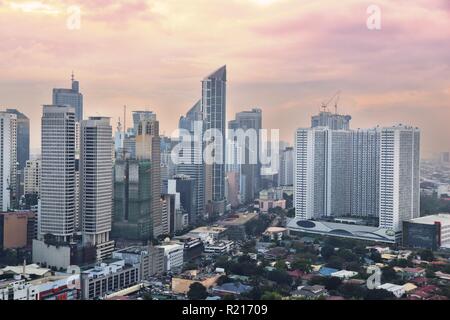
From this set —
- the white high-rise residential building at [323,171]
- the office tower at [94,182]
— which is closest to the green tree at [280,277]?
the office tower at [94,182]

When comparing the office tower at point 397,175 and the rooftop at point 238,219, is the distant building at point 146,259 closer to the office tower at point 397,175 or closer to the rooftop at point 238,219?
the rooftop at point 238,219

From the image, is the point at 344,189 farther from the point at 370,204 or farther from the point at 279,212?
the point at 279,212

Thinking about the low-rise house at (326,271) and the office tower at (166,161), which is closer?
the low-rise house at (326,271)

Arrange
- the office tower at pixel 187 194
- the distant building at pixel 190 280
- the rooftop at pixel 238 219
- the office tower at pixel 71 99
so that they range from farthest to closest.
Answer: the office tower at pixel 187 194 < the rooftop at pixel 238 219 < the office tower at pixel 71 99 < the distant building at pixel 190 280

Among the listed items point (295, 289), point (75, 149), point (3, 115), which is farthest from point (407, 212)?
point (3, 115)

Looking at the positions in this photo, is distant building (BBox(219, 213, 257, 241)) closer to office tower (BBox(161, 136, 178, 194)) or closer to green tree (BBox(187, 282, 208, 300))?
office tower (BBox(161, 136, 178, 194))

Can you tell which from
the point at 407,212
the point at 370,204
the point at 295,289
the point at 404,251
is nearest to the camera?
the point at 295,289

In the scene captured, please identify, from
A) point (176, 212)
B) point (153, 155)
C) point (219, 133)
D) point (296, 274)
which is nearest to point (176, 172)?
point (219, 133)
